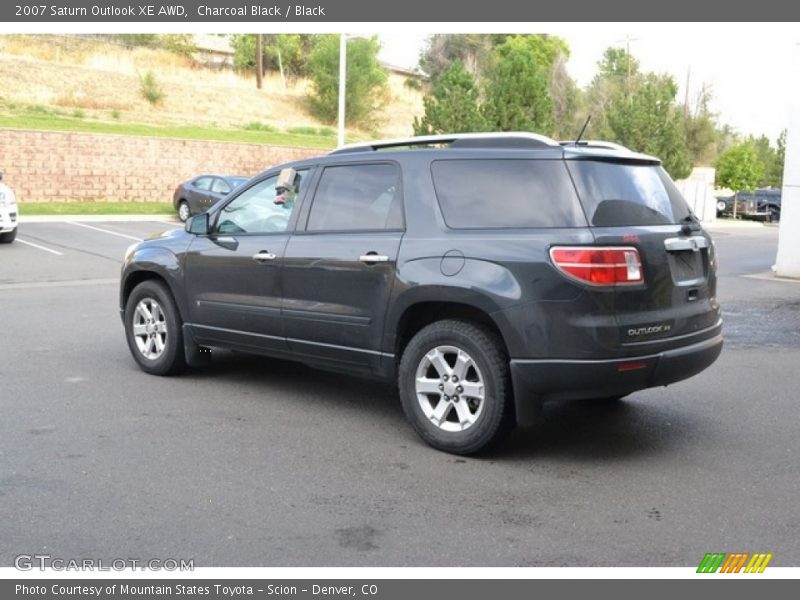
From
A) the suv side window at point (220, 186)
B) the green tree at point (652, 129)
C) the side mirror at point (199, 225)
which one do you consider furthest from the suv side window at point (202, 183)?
the side mirror at point (199, 225)

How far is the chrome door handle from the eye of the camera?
5.96m

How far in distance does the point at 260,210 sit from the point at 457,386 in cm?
238

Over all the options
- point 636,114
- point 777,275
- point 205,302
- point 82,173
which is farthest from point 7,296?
point 636,114

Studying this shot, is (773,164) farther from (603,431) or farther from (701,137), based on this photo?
(603,431)

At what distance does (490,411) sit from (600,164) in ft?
5.36

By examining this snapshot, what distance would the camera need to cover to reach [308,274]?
21.1ft

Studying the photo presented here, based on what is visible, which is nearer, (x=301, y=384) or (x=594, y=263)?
(x=594, y=263)

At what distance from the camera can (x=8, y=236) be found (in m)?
19.0

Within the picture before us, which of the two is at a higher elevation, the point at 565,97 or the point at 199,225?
the point at 565,97

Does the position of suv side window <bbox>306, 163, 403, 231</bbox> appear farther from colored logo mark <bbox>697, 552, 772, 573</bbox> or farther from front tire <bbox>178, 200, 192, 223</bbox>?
front tire <bbox>178, 200, 192, 223</bbox>

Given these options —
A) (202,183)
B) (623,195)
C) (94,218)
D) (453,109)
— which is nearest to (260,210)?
(623,195)

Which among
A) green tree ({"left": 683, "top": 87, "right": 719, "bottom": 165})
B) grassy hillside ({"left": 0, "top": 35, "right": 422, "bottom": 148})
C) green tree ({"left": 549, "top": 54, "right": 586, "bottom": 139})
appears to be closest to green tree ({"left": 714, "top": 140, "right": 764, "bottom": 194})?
green tree ({"left": 683, "top": 87, "right": 719, "bottom": 165})

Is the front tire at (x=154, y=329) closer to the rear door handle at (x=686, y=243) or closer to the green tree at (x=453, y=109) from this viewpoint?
the rear door handle at (x=686, y=243)
